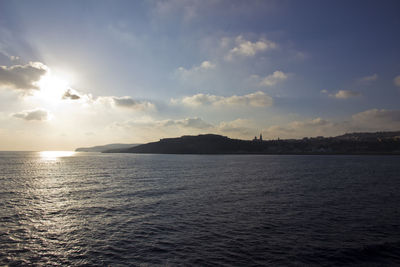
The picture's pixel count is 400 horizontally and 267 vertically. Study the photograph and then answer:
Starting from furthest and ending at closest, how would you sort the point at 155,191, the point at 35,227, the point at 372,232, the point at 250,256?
the point at 155,191
the point at 35,227
the point at 372,232
the point at 250,256

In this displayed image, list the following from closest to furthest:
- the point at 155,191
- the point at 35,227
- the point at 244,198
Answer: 1. the point at 35,227
2. the point at 244,198
3. the point at 155,191

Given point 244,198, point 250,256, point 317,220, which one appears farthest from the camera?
point 244,198

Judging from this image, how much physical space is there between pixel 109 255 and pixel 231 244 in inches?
448

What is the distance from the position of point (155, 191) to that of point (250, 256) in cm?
3475

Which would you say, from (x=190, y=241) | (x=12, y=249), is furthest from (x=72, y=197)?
(x=190, y=241)

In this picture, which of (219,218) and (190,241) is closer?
(190,241)

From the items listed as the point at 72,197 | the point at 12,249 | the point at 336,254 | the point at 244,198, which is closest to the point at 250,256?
the point at 336,254

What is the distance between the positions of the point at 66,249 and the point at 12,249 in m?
4.74

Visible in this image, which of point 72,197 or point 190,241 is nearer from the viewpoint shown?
point 190,241

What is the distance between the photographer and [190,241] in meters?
22.9

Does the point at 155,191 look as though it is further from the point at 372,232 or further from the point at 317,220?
the point at 372,232

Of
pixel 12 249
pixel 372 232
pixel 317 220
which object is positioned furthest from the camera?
pixel 317 220

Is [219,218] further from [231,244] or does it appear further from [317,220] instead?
[317,220]

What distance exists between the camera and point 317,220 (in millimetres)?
29969
